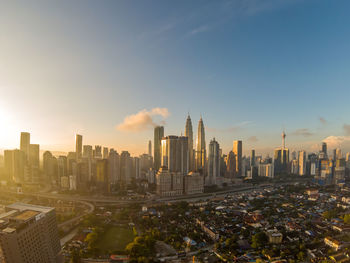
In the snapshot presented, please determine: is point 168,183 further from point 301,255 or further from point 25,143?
point 25,143

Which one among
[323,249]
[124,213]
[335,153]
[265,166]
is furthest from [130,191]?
[335,153]

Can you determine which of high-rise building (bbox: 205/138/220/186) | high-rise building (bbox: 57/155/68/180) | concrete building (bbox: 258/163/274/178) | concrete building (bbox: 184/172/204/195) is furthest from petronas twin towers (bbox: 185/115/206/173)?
high-rise building (bbox: 57/155/68/180)

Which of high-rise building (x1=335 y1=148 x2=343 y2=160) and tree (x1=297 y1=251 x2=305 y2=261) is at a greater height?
high-rise building (x1=335 y1=148 x2=343 y2=160)

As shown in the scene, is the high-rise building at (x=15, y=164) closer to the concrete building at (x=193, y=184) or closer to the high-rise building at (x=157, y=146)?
the high-rise building at (x=157, y=146)

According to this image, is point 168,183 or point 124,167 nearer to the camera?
point 168,183

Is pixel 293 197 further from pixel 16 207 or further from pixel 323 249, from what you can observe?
pixel 16 207

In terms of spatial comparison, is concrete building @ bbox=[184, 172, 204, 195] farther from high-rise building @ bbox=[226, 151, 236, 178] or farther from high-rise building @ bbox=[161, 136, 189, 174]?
high-rise building @ bbox=[226, 151, 236, 178]

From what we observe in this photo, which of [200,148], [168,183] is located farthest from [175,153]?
[200,148]
